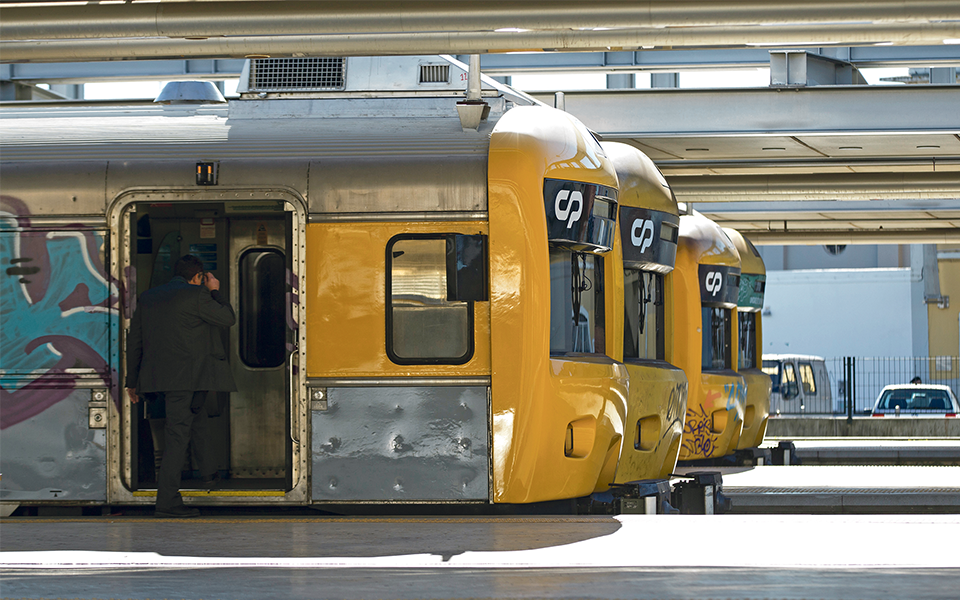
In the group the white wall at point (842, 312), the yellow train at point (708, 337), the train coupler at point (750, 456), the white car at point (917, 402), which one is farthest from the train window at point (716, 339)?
the white wall at point (842, 312)

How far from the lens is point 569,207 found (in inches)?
346

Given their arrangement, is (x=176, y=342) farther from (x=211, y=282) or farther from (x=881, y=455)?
(x=881, y=455)

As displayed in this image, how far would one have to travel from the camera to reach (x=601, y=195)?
9.11 m

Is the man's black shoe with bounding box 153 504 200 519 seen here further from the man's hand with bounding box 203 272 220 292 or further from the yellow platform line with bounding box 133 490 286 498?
the man's hand with bounding box 203 272 220 292

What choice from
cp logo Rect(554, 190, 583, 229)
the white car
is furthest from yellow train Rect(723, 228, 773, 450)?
the white car

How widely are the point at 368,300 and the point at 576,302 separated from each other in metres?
1.52

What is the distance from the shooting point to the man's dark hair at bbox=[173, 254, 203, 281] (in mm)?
8914

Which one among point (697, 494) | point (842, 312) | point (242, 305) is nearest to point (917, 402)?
point (842, 312)

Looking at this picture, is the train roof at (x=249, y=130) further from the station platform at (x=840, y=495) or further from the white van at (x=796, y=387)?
the white van at (x=796, y=387)

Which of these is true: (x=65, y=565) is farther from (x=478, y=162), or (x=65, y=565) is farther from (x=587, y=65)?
(x=587, y=65)

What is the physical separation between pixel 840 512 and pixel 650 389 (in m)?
3.75

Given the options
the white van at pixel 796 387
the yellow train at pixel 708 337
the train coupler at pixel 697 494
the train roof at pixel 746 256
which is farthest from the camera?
the white van at pixel 796 387

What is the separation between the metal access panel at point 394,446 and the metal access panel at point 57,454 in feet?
5.33

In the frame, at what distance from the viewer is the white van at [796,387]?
99.5 ft
